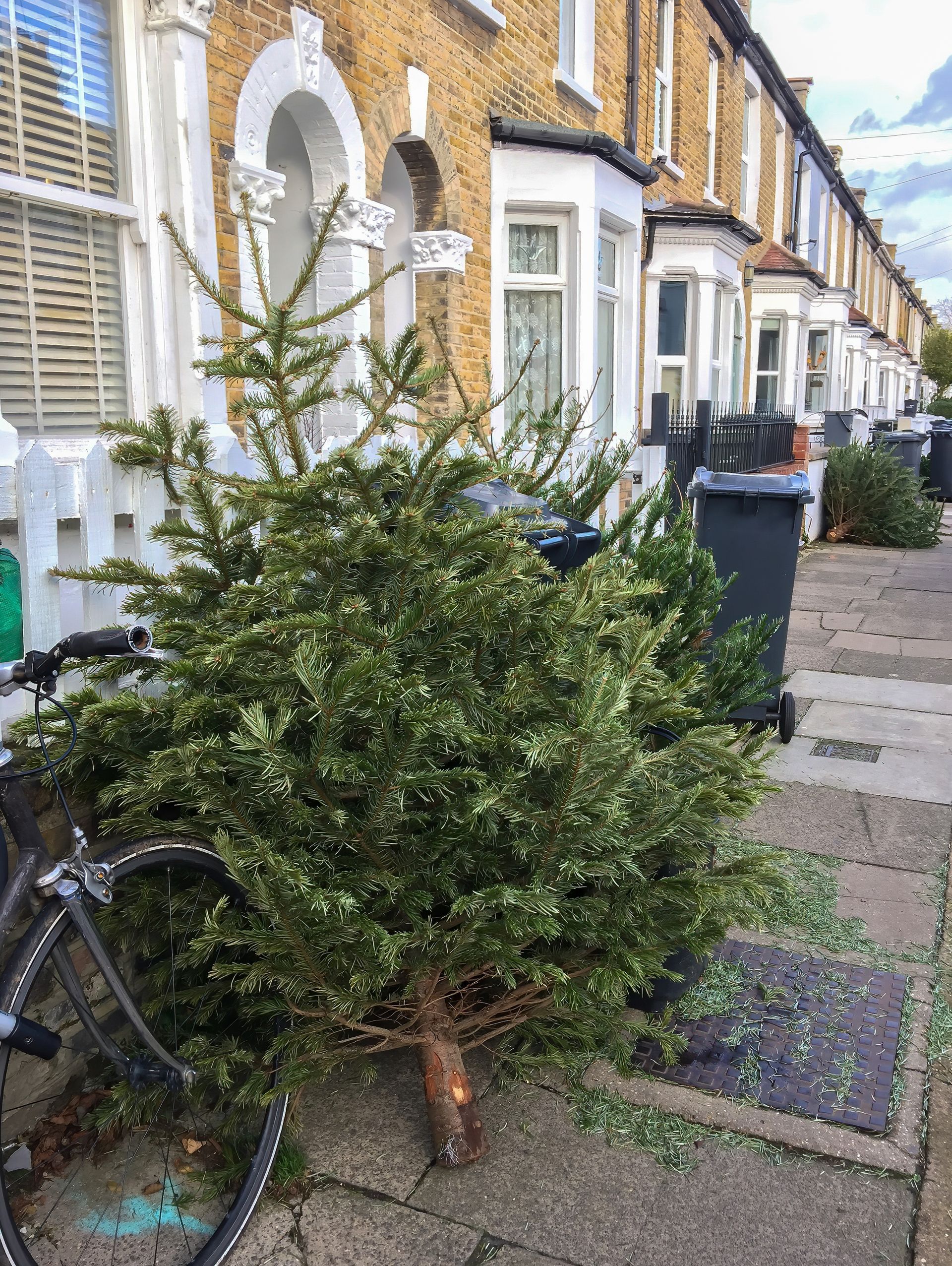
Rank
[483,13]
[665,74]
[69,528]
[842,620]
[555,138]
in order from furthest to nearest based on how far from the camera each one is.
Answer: [665,74] < [842,620] < [555,138] < [483,13] < [69,528]

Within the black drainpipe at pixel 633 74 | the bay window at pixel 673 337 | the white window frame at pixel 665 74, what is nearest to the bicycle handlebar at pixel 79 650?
the black drainpipe at pixel 633 74

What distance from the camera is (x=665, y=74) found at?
13.5 m

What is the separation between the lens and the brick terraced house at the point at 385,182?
4.41 m

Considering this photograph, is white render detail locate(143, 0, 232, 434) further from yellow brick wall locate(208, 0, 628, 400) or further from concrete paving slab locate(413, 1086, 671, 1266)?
concrete paving slab locate(413, 1086, 671, 1266)

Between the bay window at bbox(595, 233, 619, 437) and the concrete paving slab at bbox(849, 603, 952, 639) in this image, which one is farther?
the bay window at bbox(595, 233, 619, 437)

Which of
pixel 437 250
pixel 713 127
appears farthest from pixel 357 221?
pixel 713 127

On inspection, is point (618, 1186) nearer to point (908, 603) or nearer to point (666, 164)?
point (908, 603)

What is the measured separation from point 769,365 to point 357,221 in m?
15.1

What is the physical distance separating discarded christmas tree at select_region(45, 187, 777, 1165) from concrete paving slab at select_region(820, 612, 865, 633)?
6837 mm

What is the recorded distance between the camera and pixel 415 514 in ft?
7.95

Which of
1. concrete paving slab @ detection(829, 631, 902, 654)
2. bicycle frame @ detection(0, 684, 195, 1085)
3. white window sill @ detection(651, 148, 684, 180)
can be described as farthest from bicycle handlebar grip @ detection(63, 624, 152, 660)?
white window sill @ detection(651, 148, 684, 180)

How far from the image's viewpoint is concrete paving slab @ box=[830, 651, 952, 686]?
24.9 ft

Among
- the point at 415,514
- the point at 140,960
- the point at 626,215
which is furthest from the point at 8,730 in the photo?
the point at 626,215

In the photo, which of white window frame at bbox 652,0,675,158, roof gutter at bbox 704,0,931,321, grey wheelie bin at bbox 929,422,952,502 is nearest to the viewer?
white window frame at bbox 652,0,675,158
